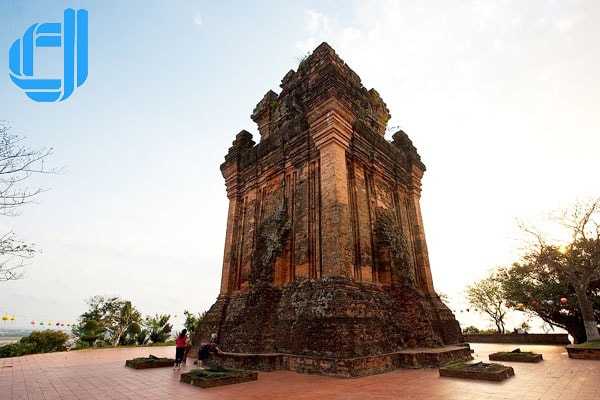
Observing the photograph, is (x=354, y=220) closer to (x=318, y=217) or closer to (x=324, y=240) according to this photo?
(x=318, y=217)

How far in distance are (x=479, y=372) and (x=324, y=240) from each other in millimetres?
4851

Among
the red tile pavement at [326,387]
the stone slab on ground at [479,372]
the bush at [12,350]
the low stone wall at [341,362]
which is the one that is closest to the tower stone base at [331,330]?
the low stone wall at [341,362]

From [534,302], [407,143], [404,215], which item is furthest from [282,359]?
[534,302]

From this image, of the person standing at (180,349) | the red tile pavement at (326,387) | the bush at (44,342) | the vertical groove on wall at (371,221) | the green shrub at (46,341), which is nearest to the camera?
the red tile pavement at (326,387)

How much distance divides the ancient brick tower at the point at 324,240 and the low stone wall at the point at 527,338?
10455mm

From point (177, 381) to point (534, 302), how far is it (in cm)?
2021

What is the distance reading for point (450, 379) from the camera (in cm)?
651

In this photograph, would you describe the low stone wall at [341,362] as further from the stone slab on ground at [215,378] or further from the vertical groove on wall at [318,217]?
the vertical groove on wall at [318,217]

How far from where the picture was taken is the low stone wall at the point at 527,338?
17.7 meters

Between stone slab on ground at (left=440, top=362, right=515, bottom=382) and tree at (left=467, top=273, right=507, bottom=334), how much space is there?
75.4 ft

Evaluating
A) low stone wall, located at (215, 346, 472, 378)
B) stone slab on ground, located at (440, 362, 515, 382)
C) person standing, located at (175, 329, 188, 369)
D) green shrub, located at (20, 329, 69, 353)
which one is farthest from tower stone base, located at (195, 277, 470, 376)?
green shrub, located at (20, 329, 69, 353)

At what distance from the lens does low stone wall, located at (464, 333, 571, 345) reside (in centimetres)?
1770

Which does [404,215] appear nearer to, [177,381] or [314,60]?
[314,60]

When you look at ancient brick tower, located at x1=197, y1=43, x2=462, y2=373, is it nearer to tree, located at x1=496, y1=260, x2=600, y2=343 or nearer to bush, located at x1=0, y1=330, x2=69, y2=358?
tree, located at x1=496, y1=260, x2=600, y2=343
